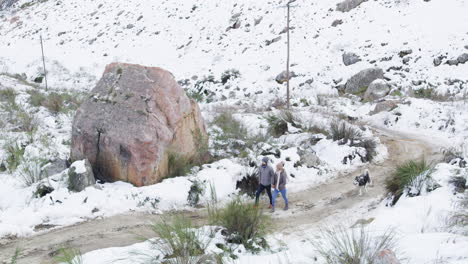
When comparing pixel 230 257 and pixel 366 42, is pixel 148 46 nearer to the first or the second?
pixel 366 42

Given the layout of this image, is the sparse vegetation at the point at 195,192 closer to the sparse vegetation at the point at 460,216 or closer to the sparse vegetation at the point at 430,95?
the sparse vegetation at the point at 460,216

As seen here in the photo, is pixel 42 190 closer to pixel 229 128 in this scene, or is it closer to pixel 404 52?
pixel 229 128

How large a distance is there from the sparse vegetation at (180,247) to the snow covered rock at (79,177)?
156 inches

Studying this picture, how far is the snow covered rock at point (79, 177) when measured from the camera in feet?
26.9

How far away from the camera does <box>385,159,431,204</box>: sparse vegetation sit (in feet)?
22.5

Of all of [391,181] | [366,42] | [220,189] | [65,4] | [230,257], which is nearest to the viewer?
[230,257]

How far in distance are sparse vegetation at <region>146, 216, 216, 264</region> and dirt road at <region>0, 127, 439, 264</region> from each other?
0.90 m

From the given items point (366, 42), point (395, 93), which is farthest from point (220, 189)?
point (366, 42)

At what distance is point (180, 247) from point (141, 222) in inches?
123

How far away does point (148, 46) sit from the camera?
3597cm

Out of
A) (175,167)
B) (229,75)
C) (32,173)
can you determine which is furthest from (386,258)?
(229,75)

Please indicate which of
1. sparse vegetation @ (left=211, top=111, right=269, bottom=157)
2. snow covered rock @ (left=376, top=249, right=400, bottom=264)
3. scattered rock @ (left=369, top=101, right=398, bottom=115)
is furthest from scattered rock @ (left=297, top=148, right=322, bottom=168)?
scattered rock @ (left=369, top=101, right=398, bottom=115)

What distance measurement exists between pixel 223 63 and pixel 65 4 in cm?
3096

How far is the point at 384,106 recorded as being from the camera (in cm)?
1730
